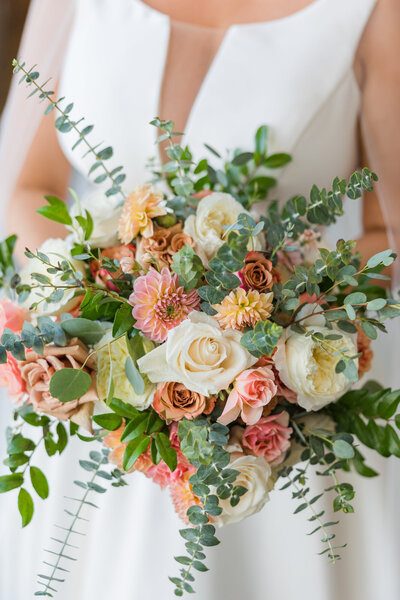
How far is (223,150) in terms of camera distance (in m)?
1.08

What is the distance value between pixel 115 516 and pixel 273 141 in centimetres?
68

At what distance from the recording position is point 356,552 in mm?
958

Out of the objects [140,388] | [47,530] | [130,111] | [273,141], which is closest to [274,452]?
[140,388]

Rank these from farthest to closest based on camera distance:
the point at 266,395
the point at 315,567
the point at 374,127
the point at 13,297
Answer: the point at 374,127
the point at 315,567
the point at 13,297
the point at 266,395

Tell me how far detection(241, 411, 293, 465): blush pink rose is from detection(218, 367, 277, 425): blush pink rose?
5cm

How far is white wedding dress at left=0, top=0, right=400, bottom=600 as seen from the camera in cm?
91

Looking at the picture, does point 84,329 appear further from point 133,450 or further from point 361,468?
point 361,468

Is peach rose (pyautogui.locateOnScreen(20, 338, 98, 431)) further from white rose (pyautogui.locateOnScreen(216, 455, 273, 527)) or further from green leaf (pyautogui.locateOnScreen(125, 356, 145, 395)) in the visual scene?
white rose (pyautogui.locateOnScreen(216, 455, 273, 527))

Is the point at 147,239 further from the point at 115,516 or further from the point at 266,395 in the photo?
the point at 115,516

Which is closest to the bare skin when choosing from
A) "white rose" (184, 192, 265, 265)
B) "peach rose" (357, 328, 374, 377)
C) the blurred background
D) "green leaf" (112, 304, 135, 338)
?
"peach rose" (357, 328, 374, 377)

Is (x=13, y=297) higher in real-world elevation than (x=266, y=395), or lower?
higher

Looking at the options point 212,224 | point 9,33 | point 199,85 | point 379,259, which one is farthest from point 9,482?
point 9,33

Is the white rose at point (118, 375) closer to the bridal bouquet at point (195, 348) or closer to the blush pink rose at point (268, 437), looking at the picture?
the bridal bouquet at point (195, 348)

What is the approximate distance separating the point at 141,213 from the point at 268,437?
0.93 feet
